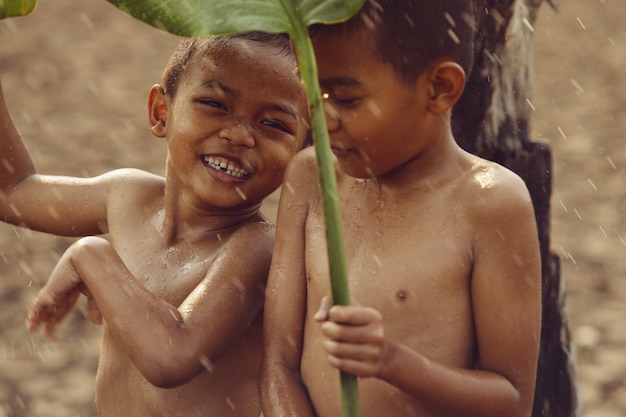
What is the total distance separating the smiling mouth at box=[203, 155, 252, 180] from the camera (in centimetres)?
218

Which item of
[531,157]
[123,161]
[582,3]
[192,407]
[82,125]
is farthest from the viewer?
[582,3]

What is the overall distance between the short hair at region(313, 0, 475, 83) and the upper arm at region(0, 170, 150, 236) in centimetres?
89

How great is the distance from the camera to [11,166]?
253cm

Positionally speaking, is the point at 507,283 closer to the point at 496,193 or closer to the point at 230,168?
the point at 496,193

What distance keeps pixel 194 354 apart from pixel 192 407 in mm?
243

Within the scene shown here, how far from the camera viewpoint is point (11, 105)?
7660 millimetres

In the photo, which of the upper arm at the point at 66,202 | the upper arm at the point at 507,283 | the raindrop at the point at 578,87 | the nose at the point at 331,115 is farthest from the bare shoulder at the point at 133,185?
the raindrop at the point at 578,87

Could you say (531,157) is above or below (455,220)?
below

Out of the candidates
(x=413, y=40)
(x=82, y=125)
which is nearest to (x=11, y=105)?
(x=82, y=125)

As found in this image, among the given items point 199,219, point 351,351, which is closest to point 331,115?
point 351,351

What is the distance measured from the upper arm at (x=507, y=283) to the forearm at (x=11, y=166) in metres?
1.12

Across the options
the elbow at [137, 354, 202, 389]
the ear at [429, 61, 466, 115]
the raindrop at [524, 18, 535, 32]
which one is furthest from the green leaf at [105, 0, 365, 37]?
the raindrop at [524, 18, 535, 32]

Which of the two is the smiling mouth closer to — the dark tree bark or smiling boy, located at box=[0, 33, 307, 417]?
smiling boy, located at box=[0, 33, 307, 417]

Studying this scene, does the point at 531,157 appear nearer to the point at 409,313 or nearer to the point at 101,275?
the point at 409,313
